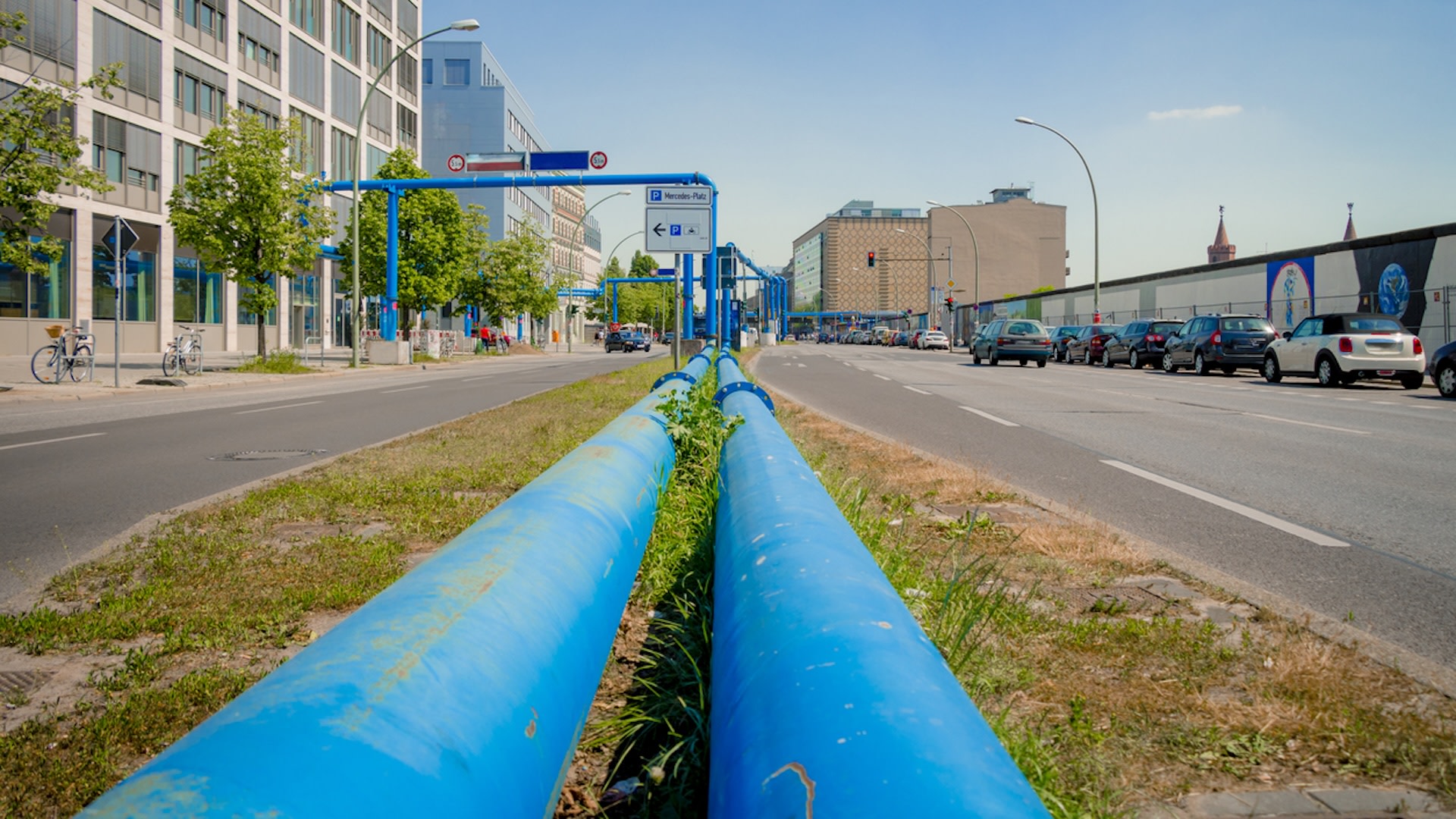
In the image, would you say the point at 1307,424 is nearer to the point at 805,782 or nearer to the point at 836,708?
the point at 836,708

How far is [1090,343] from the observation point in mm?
37406

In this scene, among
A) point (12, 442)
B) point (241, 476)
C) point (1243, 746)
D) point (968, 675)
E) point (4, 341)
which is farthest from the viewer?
point (4, 341)

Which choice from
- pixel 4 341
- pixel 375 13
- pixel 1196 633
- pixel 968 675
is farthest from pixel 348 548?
pixel 375 13

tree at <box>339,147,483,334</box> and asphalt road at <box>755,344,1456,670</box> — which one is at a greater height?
tree at <box>339,147,483,334</box>

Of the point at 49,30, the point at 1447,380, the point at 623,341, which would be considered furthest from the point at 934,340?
the point at 49,30

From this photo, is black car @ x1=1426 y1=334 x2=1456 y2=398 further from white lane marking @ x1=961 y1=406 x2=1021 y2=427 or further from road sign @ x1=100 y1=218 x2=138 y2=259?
road sign @ x1=100 y1=218 x2=138 y2=259

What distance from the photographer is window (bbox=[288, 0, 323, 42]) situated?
148 feet

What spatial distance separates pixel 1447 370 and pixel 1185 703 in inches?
750

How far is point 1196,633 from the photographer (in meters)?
3.65

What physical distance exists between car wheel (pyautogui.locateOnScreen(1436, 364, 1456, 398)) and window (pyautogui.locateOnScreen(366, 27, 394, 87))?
49.5m

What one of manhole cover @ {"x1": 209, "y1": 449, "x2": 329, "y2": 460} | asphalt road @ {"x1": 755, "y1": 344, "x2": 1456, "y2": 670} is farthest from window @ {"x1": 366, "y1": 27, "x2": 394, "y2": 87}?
manhole cover @ {"x1": 209, "y1": 449, "x2": 329, "y2": 460}

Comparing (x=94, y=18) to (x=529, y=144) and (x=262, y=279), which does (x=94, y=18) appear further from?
(x=529, y=144)

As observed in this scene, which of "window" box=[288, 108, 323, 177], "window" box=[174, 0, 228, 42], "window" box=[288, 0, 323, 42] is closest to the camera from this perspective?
"window" box=[174, 0, 228, 42]

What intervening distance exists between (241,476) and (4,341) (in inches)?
1119
